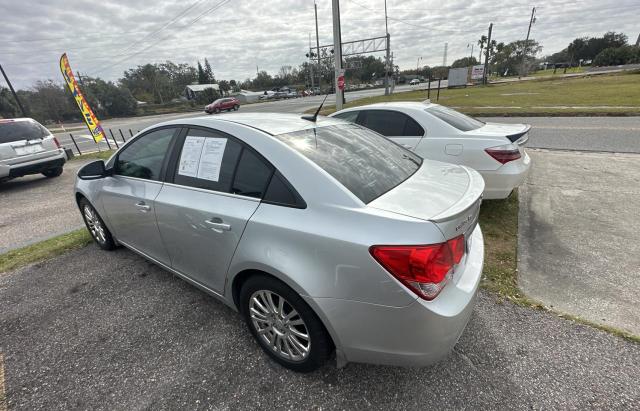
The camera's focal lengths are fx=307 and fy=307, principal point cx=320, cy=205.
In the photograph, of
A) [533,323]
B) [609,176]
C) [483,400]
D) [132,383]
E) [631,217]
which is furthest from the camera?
[609,176]

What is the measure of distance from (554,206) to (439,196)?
368cm

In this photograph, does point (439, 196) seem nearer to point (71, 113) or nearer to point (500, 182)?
point (500, 182)

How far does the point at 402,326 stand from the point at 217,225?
4.25 feet

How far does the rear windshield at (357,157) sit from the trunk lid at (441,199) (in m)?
0.09

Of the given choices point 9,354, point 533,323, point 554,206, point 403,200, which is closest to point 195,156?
point 403,200

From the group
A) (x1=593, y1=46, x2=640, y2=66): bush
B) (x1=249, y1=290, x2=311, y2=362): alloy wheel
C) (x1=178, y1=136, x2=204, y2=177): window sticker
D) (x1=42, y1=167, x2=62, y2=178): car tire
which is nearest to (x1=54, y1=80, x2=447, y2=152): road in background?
(x1=42, y1=167, x2=62, y2=178): car tire

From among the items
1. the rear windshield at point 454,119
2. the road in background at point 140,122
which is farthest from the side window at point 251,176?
the road in background at point 140,122

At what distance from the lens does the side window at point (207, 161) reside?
83.7 inches

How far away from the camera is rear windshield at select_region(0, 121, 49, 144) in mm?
6949

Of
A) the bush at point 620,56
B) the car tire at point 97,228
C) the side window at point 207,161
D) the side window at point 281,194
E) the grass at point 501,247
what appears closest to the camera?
the side window at point 281,194

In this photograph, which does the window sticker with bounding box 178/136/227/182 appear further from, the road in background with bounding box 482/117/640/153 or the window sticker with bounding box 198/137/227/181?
the road in background with bounding box 482/117/640/153

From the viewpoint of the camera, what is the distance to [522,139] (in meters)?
4.00

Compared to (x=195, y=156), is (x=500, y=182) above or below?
below

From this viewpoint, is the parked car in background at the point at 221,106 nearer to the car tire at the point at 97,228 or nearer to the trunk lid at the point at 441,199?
the car tire at the point at 97,228
